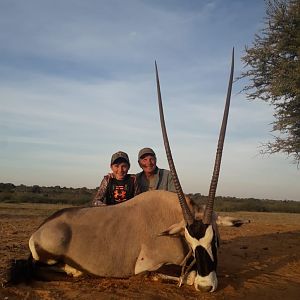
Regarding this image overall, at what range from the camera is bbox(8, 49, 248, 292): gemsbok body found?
4.33 metres

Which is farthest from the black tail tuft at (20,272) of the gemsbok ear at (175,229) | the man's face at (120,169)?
the man's face at (120,169)

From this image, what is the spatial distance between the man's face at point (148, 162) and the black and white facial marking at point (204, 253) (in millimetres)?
2561

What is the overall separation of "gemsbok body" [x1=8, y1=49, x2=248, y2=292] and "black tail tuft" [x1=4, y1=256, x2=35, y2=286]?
0.57 ft

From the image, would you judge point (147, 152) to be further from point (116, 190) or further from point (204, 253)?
point (204, 253)

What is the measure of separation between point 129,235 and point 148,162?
6.62 ft

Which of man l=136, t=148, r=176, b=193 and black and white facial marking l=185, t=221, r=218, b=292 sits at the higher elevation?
man l=136, t=148, r=176, b=193

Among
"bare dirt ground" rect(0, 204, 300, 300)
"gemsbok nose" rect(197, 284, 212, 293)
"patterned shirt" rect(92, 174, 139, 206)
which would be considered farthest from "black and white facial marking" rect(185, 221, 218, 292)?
"patterned shirt" rect(92, 174, 139, 206)

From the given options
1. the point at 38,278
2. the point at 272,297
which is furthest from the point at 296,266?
the point at 38,278

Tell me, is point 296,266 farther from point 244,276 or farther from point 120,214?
point 120,214

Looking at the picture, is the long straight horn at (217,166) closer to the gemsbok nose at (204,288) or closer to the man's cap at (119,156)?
the gemsbok nose at (204,288)

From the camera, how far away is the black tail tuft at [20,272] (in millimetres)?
4144

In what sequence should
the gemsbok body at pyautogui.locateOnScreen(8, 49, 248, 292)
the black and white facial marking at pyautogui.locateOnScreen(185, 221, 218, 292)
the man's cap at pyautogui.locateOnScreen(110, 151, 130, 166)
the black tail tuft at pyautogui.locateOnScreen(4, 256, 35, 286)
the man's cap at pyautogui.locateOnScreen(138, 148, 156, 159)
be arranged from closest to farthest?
the black and white facial marking at pyautogui.locateOnScreen(185, 221, 218, 292), the black tail tuft at pyautogui.locateOnScreen(4, 256, 35, 286), the gemsbok body at pyautogui.locateOnScreen(8, 49, 248, 292), the man's cap at pyautogui.locateOnScreen(110, 151, 130, 166), the man's cap at pyautogui.locateOnScreen(138, 148, 156, 159)

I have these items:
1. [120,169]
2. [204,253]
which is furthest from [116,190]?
[204,253]

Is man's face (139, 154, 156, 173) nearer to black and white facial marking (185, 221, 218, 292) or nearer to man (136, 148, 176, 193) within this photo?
→ man (136, 148, 176, 193)
